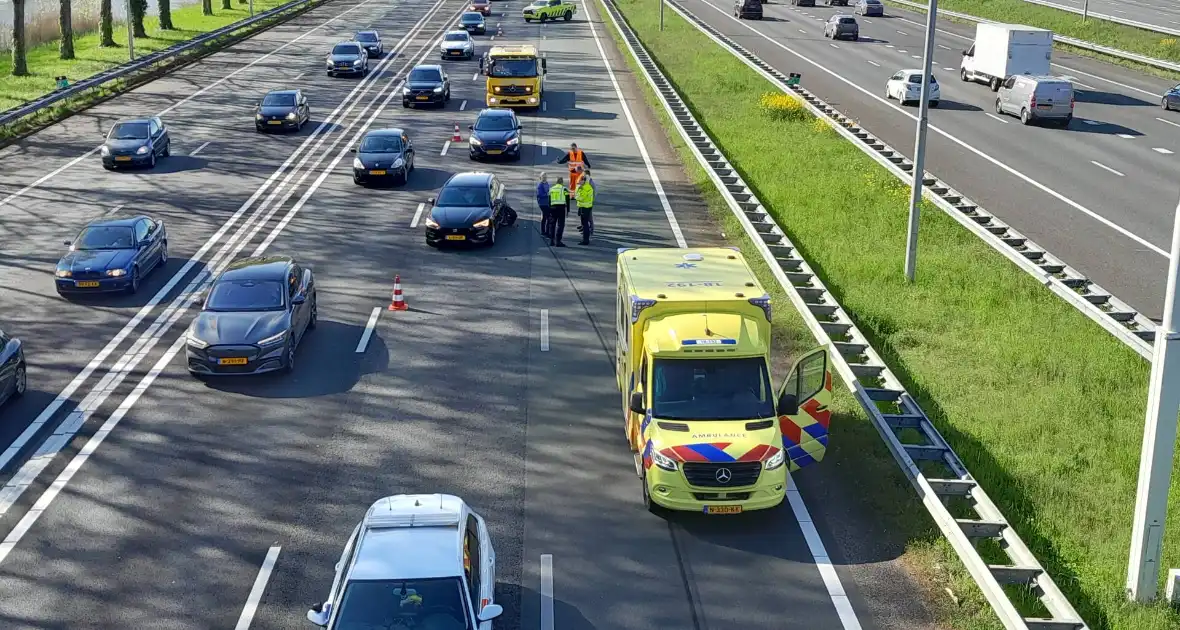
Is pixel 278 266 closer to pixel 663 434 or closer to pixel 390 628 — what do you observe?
pixel 663 434

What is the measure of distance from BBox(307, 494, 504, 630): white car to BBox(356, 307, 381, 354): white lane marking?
9993 millimetres

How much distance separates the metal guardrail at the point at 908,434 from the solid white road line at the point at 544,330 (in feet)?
15.1

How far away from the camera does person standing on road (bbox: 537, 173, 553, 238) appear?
2959 centimetres

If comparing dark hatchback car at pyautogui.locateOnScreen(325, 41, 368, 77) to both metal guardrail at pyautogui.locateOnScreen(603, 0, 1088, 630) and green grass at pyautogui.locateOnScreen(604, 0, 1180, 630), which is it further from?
metal guardrail at pyautogui.locateOnScreen(603, 0, 1088, 630)

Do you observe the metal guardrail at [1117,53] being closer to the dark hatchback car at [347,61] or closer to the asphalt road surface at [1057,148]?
the asphalt road surface at [1057,148]

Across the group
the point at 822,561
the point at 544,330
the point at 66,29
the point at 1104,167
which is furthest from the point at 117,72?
the point at 822,561

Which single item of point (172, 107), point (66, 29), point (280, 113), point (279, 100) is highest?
point (66, 29)

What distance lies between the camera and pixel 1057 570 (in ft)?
44.5

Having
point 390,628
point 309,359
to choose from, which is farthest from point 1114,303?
point 390,628

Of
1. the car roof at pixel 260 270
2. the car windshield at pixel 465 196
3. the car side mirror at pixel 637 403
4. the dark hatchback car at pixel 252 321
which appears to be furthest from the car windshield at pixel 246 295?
the car windshield at pixel 465 196

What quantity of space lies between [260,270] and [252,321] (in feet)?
5.34

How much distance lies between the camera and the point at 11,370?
19438 mm

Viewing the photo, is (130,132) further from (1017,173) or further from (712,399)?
(712,399)

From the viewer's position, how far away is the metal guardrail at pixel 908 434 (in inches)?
491
